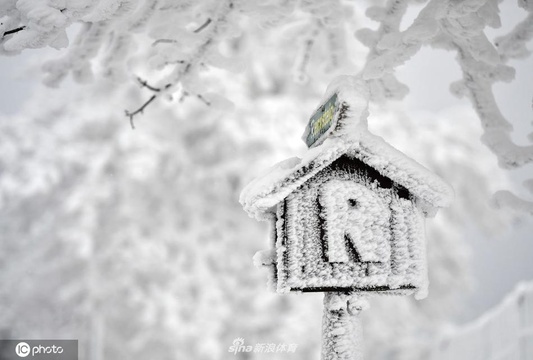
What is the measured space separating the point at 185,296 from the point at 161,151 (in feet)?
6.94

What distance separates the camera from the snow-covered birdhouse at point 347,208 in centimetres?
142

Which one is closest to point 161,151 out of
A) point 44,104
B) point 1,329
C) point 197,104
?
point 197,104

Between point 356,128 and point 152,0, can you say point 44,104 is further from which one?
point 356,128

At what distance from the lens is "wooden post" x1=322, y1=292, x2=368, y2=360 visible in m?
1.47

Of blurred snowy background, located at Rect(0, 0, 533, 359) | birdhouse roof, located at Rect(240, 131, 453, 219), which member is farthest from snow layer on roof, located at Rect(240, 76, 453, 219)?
blurred snowy background, located at Rect(0, 0, 533, 359)

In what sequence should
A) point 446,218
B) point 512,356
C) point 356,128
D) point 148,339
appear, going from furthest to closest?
point 446,218 < point 148,339 < point 512,356 < point 356,128

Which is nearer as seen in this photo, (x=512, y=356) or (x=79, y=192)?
(x=512, y=356)

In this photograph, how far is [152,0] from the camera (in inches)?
73.5
